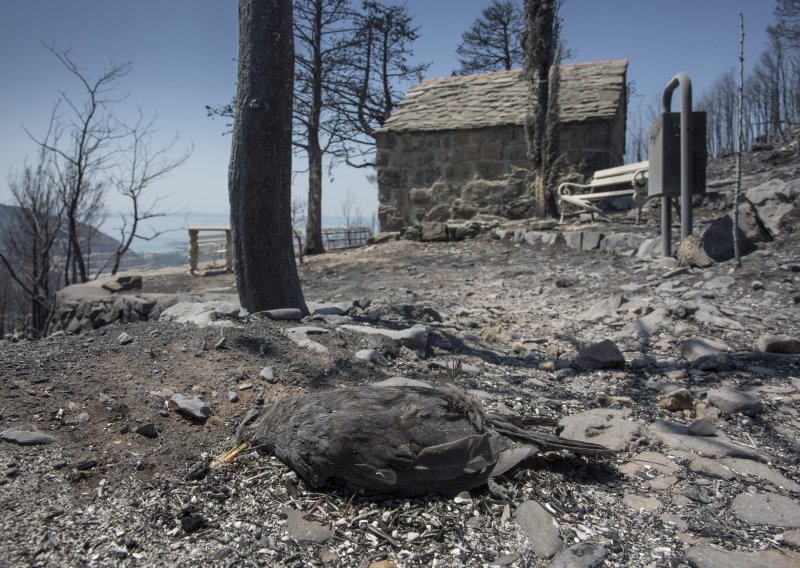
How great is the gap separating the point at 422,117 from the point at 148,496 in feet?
38.0

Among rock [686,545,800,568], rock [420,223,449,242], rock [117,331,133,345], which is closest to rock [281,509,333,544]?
rock [686,545,800,568]

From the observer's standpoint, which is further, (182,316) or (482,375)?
(182,316)

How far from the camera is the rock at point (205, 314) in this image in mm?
3463

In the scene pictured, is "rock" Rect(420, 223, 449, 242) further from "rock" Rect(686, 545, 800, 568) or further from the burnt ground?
"rock" Rect(686, 545, 800, 568)

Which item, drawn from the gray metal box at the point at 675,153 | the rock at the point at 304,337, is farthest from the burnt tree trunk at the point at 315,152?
the rock at the point at 304,337

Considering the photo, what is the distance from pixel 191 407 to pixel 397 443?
1.00 meters

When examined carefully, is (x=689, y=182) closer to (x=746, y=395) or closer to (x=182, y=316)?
(x=746, y=395)

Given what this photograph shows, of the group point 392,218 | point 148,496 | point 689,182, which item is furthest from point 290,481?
point 392,218

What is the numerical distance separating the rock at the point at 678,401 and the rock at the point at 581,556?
1.36 meters

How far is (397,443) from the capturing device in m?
1.80

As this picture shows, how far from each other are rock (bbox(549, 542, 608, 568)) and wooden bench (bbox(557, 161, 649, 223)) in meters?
7.53

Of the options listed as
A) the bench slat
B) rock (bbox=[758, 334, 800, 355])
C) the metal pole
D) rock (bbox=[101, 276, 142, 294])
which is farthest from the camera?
the bench slat

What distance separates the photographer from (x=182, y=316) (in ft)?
12.6

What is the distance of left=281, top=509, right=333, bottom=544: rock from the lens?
5.46ft
